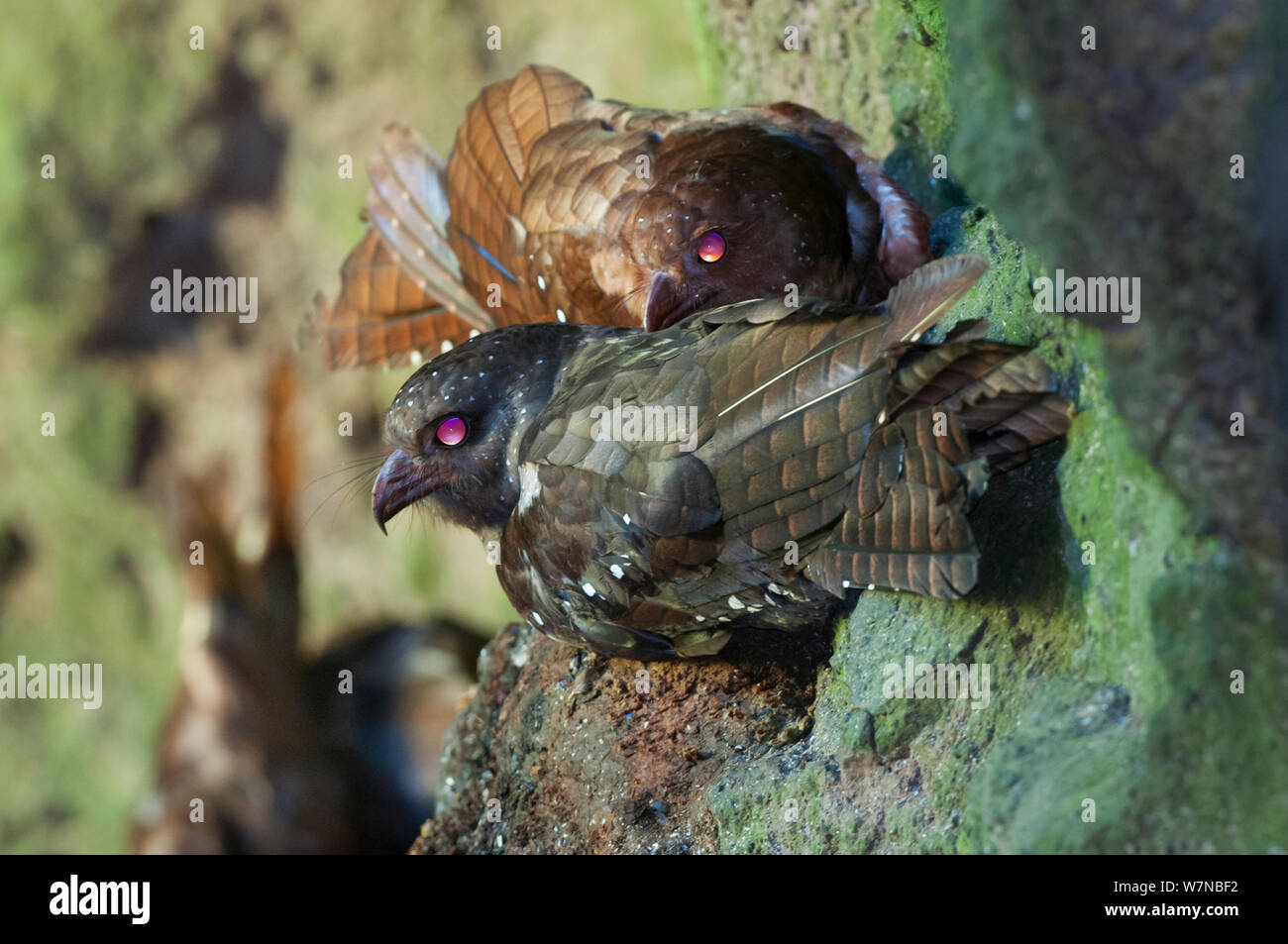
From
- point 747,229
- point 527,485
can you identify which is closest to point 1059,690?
point 527,485

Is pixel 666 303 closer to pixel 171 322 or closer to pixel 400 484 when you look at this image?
pixel 400 484

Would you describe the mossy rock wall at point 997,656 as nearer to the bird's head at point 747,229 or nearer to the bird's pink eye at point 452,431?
the bird's head at point 747,229

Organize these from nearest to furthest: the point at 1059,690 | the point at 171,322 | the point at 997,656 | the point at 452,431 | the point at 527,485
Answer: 1. the point at 1059,690
2. the point at 997,656
3. the point at 527,485
4. the point at 452,431
5. the point at 171,322

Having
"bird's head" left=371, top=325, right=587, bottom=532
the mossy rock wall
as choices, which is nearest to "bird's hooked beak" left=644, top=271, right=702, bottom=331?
"bird's head" left=371, top=325, right=587, bottom=532

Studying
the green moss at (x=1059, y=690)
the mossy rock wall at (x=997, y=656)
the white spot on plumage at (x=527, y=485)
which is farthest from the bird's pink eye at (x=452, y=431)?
the green moss at (x=1059, y=690)

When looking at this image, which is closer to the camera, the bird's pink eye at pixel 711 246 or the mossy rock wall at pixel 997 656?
the mossy rock wall at pixel 997 656

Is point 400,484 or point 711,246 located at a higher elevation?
point 711,246

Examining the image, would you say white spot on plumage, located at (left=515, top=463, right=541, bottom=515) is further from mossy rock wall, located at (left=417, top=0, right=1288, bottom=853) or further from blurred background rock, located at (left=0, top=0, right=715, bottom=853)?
blurred background rock, located at (left=0, top=0, right=715, bottom=853)
